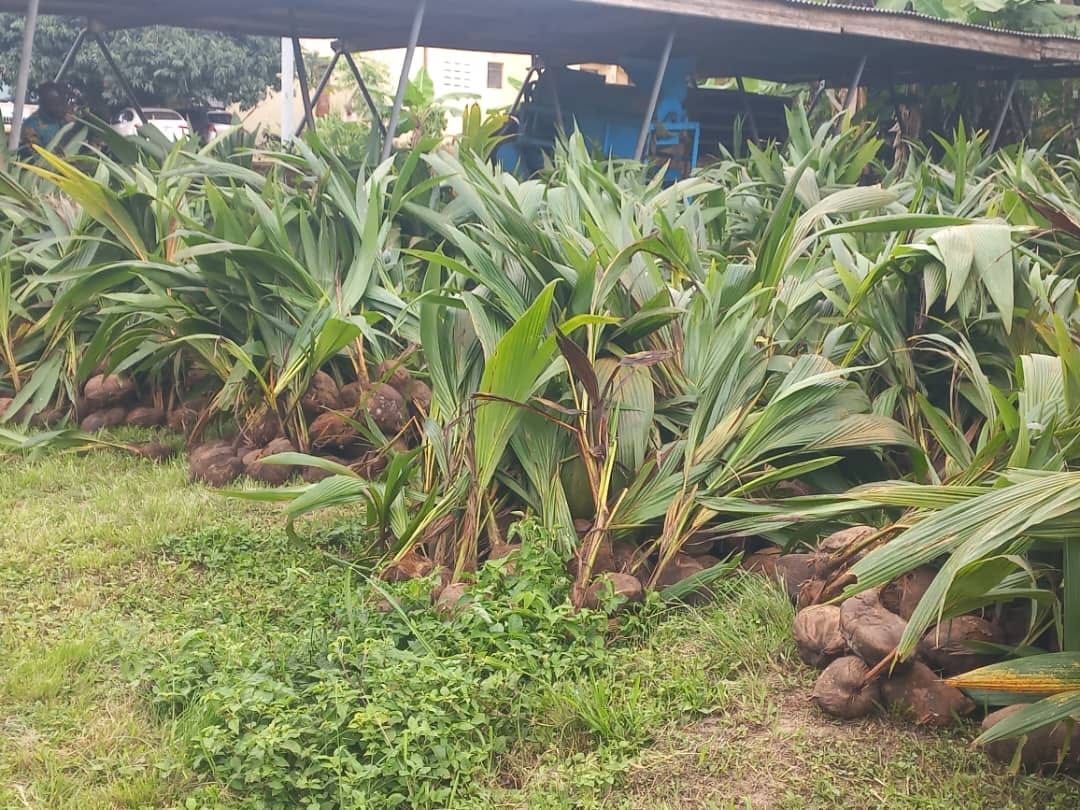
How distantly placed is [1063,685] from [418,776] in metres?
1.17

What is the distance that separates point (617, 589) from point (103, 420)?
9.15 feet

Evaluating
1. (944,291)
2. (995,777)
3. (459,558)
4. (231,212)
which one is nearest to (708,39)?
(231,212)

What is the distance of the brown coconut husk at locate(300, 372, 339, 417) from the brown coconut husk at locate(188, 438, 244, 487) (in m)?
0.32

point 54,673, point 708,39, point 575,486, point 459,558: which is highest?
point 708,39

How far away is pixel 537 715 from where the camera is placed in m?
2.28

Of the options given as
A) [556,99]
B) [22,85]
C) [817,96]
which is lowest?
[22,85]

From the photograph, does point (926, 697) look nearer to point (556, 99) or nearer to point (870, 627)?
point (870, 627)

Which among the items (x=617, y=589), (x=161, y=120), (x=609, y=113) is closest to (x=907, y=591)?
(x=617, y=589)

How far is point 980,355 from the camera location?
Answer: 3.11m

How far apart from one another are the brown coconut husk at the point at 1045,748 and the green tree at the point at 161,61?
2244 cm

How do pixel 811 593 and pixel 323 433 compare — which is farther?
pixel 323 433

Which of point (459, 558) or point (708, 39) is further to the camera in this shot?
point (708, 39)

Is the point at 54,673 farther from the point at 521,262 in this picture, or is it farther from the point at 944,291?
the point at 944,291

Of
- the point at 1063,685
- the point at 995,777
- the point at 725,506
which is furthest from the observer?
the point at 725,506
